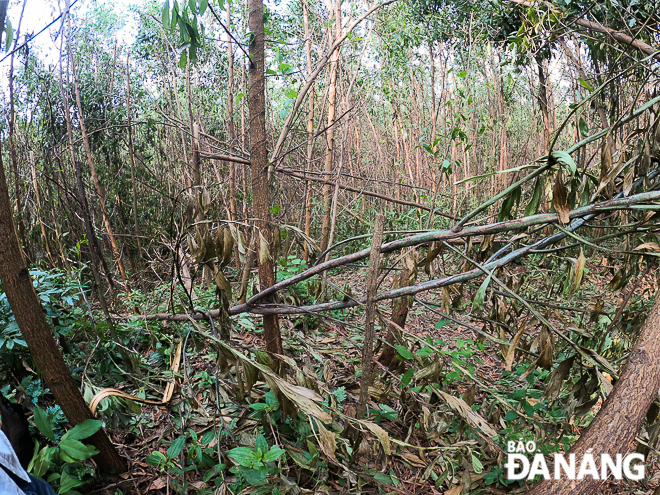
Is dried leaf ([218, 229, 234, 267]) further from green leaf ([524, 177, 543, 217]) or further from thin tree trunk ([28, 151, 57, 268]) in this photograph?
thin tree trunk ([28, 151, 57, 268])

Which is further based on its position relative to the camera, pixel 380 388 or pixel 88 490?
pixel 380 388

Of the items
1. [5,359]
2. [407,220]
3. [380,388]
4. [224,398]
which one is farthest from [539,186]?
[407,220]

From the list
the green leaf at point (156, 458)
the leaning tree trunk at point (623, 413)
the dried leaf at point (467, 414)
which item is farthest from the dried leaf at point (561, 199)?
the green leaf at point (156, 458)

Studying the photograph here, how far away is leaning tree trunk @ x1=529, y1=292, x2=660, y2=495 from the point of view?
0.94m

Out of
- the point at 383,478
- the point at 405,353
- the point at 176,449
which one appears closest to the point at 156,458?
the point at 176,449

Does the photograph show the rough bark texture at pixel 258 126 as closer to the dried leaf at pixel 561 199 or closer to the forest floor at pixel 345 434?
the forest floor at pixel 345 434

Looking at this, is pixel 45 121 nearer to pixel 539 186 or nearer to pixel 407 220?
pixel 407 220

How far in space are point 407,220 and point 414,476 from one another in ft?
9.28

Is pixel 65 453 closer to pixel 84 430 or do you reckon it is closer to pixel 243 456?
pixel 84 430

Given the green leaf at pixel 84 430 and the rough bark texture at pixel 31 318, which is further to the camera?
the green leaf at pixel 84 430

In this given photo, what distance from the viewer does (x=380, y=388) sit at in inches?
64.8

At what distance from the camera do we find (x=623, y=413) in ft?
3.10

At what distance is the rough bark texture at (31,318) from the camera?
3.65 feet

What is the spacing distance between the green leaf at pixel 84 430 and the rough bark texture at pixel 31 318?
3 centimetres
